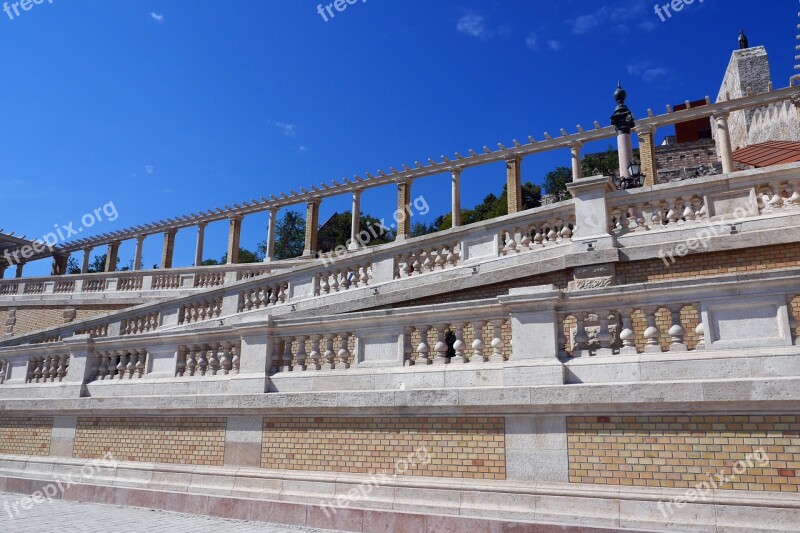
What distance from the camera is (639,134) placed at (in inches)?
915

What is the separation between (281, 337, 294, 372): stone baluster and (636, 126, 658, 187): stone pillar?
18.2 metres

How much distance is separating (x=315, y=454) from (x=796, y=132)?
3610 centimetres

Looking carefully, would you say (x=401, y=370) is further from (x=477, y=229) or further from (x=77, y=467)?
(x=77, y=467)

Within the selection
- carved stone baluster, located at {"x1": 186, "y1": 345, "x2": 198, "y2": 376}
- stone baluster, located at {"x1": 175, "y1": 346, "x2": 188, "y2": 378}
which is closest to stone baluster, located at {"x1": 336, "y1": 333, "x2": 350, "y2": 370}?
carved stone baluster, located at {"x1": 186, "y1": 345, "x2": 198, "y2": 376}

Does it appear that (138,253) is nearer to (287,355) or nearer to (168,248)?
(168,248)

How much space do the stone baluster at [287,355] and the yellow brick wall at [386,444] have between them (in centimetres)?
70

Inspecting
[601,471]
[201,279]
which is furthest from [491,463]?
[201,279]

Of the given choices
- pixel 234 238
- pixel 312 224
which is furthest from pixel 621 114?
pixel 234 238

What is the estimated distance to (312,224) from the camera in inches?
1122

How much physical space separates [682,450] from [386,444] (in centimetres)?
332

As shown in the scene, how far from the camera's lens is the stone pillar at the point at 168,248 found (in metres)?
32.4

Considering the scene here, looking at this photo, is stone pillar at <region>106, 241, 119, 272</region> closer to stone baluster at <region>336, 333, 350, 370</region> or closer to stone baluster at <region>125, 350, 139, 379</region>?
→ stone baluster at <region>125, 350, 139, 379</region>

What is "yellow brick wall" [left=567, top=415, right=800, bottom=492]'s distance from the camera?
17.8 ft

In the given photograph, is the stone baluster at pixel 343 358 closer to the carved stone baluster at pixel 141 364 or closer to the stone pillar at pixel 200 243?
the carved stone baluster at pixel 141 364
